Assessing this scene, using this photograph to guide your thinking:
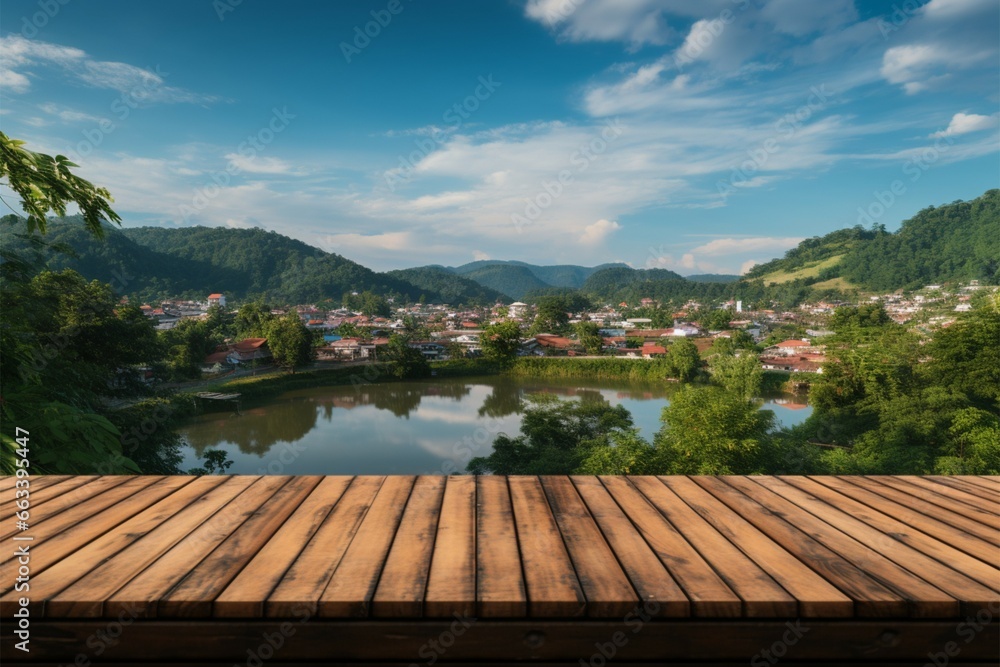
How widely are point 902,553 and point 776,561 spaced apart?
32 cm

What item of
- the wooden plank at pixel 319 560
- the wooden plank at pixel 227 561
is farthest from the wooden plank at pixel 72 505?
the wooden plank at pixel 319 560

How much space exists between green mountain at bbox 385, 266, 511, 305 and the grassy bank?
56.7 metres

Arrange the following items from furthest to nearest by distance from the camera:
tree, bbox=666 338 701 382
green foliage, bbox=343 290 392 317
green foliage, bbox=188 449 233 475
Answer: green foliage, bbox=343 290 392 317, tree, bbox=666 338 701 382, green foliage, bbox=188 449 233 475

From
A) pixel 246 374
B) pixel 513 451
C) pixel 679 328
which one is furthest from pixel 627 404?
pixel 679 328

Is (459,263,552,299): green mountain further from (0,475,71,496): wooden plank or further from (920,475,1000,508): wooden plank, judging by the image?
(0,475,71,496): wooden plank

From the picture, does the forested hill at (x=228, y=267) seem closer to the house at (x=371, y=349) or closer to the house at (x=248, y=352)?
the house at (x=248, y=352)

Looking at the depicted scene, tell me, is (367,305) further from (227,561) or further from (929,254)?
(227,561)

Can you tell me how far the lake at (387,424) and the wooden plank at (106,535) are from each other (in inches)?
289

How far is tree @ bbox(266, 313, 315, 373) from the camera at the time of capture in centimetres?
2081

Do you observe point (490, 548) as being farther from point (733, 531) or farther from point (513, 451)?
point (513, 451)

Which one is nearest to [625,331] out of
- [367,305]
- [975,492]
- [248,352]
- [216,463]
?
[367,305]

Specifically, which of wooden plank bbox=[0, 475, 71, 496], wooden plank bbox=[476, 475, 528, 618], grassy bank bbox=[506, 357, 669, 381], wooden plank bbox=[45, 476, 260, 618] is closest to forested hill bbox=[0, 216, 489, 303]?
grassy bank bbox=[506, 357, 669, 381]

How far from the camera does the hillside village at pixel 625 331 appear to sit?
23.2 metres

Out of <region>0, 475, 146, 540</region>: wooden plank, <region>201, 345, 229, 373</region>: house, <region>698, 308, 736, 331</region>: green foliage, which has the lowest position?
<region>201, 345, 229, 373</region>: house
